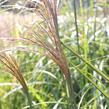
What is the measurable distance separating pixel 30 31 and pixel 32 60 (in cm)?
175

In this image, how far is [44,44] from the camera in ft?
2.66

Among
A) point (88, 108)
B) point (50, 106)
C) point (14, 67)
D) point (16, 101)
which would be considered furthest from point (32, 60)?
point (14, 67)

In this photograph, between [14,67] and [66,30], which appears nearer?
[14,67]

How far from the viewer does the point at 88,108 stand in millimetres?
1705

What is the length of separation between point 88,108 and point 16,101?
0.73 meters

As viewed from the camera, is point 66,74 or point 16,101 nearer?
point 66,74

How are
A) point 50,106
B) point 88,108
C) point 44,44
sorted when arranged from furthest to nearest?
point 50,106 → point 88,108 → point 44,44

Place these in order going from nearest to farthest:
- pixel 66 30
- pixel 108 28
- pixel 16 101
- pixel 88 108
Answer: pixel 88 108
pixel 16 101
pixel 108 28
pixel 66 30

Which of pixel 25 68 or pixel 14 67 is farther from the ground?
pixel 14 67

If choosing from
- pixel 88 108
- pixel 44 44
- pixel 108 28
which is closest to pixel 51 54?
pixel 44 44

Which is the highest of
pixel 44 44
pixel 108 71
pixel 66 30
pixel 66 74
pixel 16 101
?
pixel 44 44

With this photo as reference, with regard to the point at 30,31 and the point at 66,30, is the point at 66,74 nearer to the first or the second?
the point at 30,31

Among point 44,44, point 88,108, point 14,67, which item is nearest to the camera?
point 44,44

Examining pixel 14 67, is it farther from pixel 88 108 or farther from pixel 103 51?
pixel 103 51
